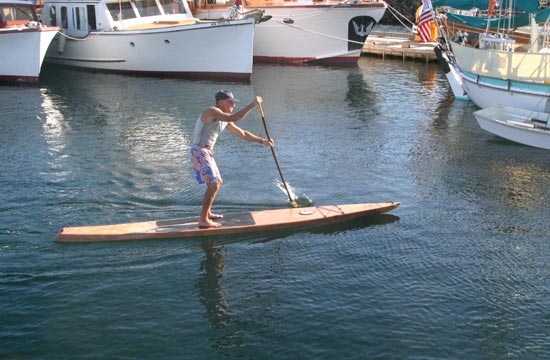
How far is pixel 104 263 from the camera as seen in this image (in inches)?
324

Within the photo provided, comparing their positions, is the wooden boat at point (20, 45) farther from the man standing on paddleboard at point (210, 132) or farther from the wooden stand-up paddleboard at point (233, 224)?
the man standing on paddleboard at point (210, 132)

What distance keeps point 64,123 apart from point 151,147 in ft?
13.0

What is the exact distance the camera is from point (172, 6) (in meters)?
27.3

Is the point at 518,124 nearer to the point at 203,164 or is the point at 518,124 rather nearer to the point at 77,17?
the point at 203,164

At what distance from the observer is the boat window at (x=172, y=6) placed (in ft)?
88.7

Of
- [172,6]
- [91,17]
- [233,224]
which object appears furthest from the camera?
[172,6]

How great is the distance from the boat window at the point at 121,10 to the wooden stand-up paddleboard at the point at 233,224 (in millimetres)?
18430

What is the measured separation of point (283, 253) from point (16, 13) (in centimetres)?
2004

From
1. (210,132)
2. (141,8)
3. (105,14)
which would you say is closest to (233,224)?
(210,132)

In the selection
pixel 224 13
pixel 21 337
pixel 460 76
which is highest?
pixel 224 13

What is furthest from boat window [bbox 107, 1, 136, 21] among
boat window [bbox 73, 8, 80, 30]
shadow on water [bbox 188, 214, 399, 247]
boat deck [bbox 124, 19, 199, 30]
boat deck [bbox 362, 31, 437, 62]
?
shadow on water [bbox 188, 214, 399, 247]

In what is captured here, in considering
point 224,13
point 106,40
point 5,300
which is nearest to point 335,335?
point 5,300

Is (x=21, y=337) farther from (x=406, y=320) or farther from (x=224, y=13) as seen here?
(x=224, y=13)

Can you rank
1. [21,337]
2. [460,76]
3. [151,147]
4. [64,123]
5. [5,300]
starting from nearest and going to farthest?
[21,337]
[5,300]
[151,147]
[64,123]
[460,76]
